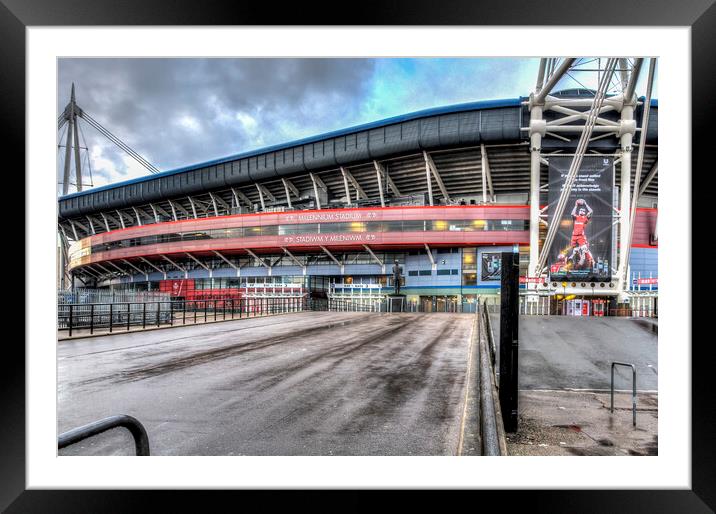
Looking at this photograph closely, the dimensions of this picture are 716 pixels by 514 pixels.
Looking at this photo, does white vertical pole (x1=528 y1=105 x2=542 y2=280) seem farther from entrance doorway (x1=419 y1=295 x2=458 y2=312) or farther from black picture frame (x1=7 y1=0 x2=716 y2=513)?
black picture frame (x1=7 y1=0 x2=716 y2=513)

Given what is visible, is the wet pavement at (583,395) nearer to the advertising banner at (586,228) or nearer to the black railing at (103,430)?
the black railing at (103,430)

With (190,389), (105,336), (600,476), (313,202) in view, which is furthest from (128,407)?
(313,202)

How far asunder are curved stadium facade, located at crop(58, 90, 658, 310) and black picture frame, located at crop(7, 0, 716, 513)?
1069 inches

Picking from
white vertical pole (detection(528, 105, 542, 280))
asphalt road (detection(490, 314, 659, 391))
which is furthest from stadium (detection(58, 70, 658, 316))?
asphalt road (detection(490, 314, 659, 391))

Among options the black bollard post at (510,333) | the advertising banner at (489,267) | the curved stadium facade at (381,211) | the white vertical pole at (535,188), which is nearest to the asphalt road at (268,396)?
the black bollard post at (510,333)

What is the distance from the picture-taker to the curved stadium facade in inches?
1426

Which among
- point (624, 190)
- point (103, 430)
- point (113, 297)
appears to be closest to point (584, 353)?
point (103, 430)

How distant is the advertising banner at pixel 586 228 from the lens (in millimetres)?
31453

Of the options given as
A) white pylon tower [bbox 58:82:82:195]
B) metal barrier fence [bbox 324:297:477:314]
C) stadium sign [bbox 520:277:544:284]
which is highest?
white pylon tower [bbox 58:82:82:195]

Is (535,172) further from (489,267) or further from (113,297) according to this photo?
(113,297)
